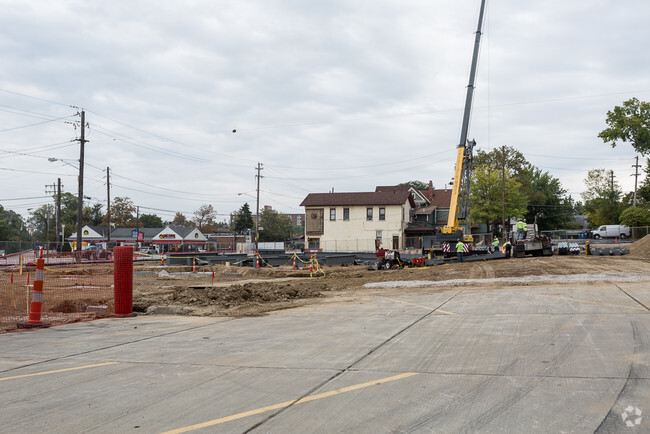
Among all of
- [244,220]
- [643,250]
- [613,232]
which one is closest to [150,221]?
[244,220]

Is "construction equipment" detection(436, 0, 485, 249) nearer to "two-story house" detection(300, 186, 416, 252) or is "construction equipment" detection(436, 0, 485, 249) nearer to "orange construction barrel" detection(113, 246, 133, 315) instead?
"orange construction barrel" detection(113, 246, 133, 315)

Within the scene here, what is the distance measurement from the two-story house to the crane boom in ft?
95.7

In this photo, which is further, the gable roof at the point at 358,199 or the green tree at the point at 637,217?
the gable roof at the point at 358,199

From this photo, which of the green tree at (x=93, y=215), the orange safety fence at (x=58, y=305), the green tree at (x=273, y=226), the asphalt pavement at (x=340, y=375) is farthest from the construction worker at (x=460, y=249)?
the green tree at (x=93, y=215)

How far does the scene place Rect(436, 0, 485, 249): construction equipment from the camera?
34.0 meters

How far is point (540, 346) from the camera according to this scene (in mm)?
7191

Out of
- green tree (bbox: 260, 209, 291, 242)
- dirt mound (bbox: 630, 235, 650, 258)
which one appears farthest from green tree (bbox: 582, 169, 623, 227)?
green tree (bbox: 260, 209, 291, 242)

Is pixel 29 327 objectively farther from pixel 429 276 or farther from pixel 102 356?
pixel 429 276

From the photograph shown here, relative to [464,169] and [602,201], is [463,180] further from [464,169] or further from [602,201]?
[602,201]

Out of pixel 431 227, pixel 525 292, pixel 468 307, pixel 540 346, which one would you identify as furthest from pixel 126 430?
pixel 431 227

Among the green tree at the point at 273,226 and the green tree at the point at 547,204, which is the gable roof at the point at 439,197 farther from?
the green tree at the point at 273,226

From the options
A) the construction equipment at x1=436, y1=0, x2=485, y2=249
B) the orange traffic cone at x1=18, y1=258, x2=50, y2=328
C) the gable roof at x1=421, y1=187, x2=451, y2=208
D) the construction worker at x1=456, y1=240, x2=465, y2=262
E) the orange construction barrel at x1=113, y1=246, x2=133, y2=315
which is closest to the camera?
the orange traffic cone at x1=18, y1=258, x2=50, y2=328

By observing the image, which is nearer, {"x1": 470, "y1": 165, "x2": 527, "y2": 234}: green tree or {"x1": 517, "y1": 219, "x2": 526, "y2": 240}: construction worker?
{"x1": 517, "y1": 219, "x2": 526, "y2": 240}: construction worker

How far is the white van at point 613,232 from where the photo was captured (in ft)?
221
